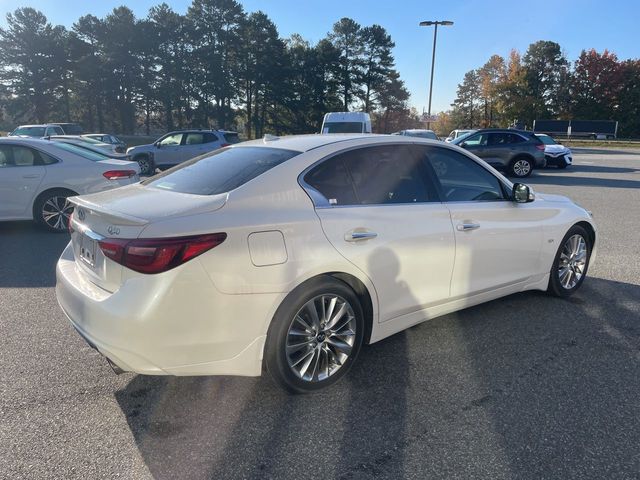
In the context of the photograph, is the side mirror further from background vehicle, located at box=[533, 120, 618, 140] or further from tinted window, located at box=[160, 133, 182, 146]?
background vehicle, located at box=[533, 120, 618, 140]

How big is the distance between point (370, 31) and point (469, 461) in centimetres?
6291

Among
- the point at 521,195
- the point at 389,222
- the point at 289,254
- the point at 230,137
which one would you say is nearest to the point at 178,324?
the point at 289,254

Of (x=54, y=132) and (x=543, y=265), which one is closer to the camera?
(x=543, y=265)

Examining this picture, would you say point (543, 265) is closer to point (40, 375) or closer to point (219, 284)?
point (219, 284)

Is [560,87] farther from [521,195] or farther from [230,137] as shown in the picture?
[521,195]

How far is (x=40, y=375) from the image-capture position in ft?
10.4

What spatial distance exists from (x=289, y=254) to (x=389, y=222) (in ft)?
2.66

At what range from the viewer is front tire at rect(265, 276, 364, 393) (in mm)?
2711

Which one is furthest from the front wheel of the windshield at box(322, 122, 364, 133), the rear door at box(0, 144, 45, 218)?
the rear door at box(0, 144, 45, 218)

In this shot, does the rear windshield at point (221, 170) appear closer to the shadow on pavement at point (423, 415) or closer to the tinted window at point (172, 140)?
the shadow on pavement at point (423, 415)

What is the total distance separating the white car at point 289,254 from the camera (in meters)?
2.44

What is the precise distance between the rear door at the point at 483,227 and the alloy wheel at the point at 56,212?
616cm

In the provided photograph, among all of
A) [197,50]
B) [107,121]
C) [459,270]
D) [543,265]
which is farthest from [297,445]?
[107,121]

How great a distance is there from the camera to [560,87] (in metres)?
70.6
